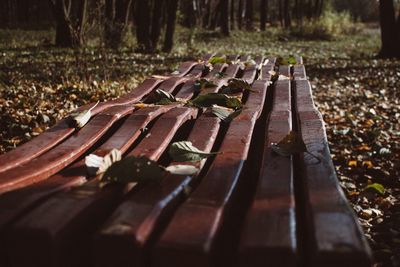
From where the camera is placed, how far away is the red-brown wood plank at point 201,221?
2.62ft

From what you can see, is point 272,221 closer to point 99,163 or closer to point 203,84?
point 99,163

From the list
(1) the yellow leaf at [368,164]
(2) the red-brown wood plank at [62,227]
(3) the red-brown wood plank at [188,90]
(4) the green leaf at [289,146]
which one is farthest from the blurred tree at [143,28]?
(2) the red-brown wood plank at [62,227]

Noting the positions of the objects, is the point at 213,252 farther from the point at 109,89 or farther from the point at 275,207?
the point at 109,89

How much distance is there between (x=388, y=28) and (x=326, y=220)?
39.0 ft

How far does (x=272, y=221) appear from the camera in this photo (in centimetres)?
89

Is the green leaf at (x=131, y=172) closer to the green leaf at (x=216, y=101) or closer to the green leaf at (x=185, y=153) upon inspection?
the green leaf at (x=185, y=153)

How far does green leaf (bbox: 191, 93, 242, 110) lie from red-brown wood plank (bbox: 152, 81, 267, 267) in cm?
74

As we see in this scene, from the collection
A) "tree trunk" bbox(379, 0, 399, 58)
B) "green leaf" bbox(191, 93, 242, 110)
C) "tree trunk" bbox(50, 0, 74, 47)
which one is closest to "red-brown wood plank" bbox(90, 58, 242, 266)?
"green leaf" bbox(191, 93, 242, 110)

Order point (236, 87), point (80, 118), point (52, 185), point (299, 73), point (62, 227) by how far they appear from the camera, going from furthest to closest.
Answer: point (299, 73) → point (236, 87) → point (80, 118) → point (52, 185) → point (62, 227)

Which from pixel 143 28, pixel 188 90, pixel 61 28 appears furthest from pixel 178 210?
pixel 61 28

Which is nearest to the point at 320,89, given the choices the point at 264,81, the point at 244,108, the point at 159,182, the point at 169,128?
the point at 264,81

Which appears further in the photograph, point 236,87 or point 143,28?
point 143,28

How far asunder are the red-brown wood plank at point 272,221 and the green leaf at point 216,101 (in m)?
0.74

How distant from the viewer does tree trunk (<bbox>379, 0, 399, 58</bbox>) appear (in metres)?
11.4
